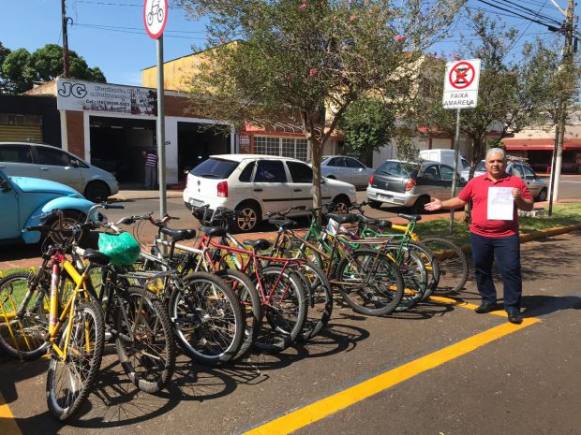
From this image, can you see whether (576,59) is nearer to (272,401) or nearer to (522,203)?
(522,203)

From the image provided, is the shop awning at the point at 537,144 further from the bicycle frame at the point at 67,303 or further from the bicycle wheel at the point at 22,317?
the bicycle frame at the point at 67,303

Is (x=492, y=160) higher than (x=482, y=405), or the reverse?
(x=492, y=160)

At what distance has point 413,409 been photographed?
11.2ft

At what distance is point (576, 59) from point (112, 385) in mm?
11952

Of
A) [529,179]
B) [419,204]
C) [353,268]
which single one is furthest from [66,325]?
[529,179]

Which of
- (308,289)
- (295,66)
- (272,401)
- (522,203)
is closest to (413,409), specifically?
(272,401)

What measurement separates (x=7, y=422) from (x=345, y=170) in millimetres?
18722

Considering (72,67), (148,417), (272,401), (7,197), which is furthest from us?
(72,67)

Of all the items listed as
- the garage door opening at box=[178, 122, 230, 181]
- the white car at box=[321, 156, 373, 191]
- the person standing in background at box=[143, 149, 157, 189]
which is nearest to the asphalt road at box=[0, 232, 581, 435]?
the white car at box=[321, 156, 373, 191]

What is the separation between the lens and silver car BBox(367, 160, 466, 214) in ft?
44.8

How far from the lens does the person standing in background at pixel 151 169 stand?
65.1ft

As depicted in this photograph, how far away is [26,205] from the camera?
7238mm

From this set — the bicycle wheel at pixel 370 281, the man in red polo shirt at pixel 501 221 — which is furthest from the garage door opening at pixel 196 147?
the man in red polo shirt at pixel 501 221

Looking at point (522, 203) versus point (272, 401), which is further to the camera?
point (522, 203)
